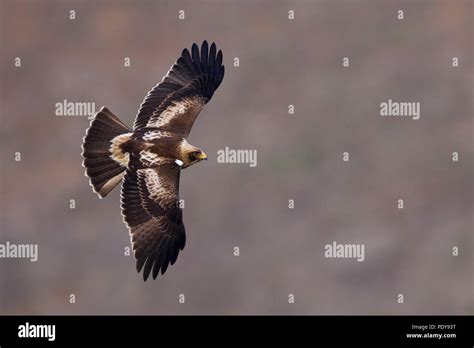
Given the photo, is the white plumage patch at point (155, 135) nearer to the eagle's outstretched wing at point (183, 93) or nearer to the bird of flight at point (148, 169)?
the bird of flight at point (148, 169)

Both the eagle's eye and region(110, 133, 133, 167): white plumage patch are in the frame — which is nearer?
the eagle's eye

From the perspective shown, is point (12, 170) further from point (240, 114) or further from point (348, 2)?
point (348, 2)

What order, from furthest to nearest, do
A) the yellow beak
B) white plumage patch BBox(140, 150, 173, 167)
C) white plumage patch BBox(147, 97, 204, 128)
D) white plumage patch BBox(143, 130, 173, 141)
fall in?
white plumage patch BBox(147, 97, 204, 128) → white plumage patch BBox(143, 130, 173, 141) → white plumage patch BBox(140, 150, 173, 167) → the yellow beak

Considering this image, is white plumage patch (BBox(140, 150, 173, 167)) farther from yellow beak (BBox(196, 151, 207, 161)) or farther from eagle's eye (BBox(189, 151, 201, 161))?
yellow beak (BBox(196, 151, 207, 161))

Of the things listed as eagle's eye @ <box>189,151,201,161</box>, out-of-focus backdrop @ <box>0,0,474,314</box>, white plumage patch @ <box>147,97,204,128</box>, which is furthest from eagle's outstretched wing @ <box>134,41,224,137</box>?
out-of-focus backdrop @ <box>0,0,474,314</box>

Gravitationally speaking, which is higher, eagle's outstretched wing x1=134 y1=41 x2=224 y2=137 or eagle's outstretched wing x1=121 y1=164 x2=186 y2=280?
eagle's outstretched wing x1=134 y1=41 x2=224 y2=137

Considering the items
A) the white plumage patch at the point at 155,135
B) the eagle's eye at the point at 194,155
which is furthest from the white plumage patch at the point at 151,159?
the eagle's eye at the point at 194,155
